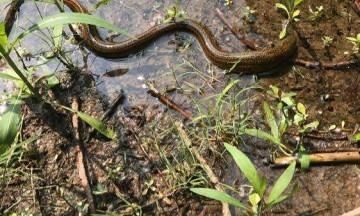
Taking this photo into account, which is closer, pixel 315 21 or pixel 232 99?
pixel 232 99

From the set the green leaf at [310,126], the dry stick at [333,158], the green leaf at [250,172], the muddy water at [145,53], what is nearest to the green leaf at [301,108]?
the green leaf at [310,126]

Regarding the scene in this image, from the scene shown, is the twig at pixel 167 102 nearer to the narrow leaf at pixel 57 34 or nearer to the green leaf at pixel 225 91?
the green leaf at pixel 225 91

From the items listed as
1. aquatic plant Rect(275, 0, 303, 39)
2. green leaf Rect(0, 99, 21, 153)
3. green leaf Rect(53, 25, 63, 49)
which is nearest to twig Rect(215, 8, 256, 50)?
aquatic plant Rect(275, 0, 303, 39)

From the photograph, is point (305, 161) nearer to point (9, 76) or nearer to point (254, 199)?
point (254, 199)

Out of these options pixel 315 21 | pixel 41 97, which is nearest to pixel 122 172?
pixel 41 97

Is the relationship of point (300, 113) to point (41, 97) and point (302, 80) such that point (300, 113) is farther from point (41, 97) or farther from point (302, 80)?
point (41, 97)
